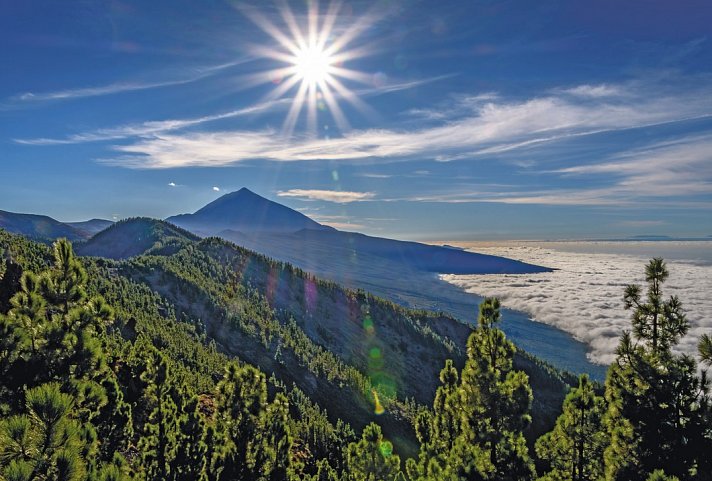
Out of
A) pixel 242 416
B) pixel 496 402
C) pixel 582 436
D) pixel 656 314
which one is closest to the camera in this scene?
pixel 656 314

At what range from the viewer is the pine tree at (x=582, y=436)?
55.6 ft

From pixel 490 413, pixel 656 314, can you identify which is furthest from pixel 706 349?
pixel 490 413

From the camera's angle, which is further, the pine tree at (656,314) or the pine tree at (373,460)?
the pine tree at (373,460)

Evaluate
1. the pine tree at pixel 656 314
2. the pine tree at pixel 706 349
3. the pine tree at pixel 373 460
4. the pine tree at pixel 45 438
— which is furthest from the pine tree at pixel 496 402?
the pine tree at pixel 45 438

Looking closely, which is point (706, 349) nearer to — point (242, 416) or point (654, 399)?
point (654, 399)

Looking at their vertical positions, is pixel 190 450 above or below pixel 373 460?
below

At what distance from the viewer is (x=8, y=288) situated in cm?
2611

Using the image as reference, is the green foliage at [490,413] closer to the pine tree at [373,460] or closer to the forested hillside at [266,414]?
the forested hillside at [266,414]

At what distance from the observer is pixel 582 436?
1698 cm

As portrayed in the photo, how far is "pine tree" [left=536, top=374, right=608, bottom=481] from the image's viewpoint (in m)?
16.9

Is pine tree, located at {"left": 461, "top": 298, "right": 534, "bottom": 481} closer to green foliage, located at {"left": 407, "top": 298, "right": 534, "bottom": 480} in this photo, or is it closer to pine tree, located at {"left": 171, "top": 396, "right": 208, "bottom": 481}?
green foliage, located at {"left": 407, "top": 298, "right": 534, "bottom": 480}

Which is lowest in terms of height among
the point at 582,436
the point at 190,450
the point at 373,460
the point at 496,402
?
the point at 190,450

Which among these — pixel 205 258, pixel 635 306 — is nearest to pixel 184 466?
pixel 635 306

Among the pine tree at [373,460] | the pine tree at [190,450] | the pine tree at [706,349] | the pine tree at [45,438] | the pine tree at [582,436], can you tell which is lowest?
the pine tree at [190,450]
